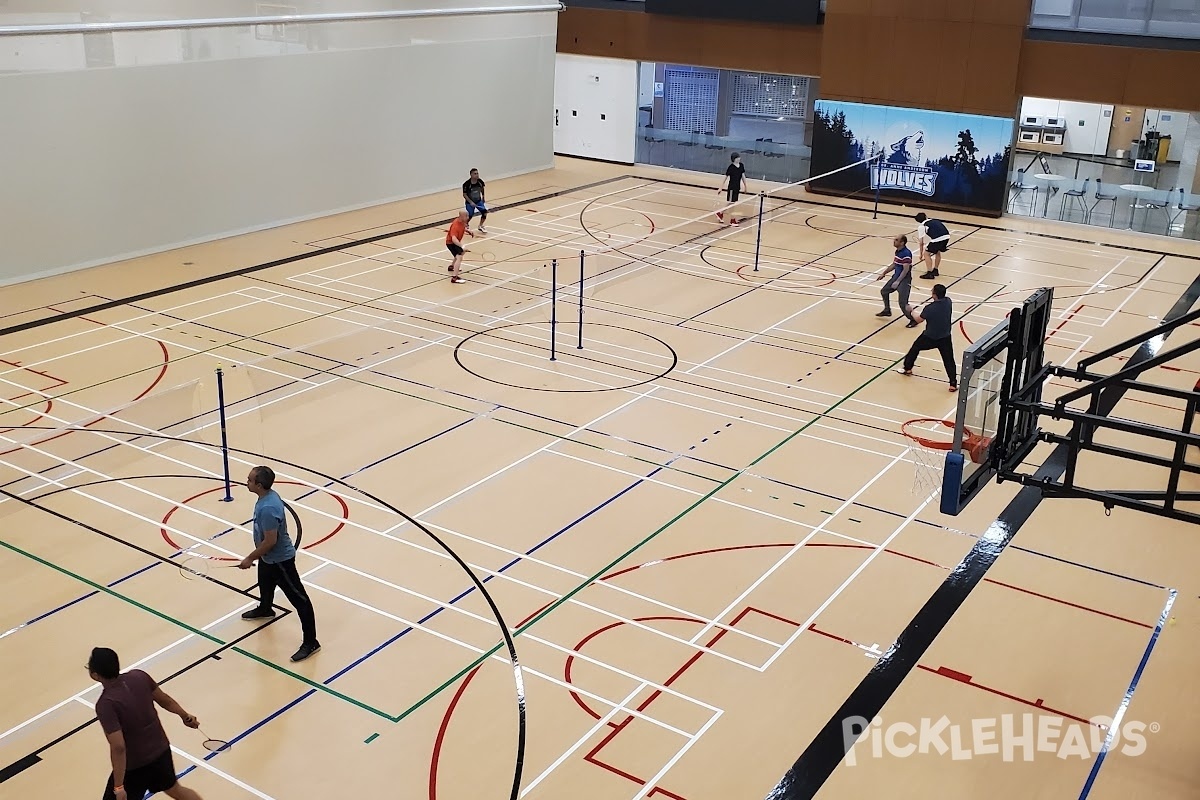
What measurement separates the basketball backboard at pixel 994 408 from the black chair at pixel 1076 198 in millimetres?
19563

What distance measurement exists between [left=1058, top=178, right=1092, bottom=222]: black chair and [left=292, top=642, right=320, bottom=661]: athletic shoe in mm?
22872

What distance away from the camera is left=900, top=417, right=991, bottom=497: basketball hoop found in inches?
340

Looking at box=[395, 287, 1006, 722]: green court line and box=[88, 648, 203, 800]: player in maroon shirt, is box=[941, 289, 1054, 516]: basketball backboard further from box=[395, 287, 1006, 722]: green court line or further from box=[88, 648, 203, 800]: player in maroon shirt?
box=[88, 648, 203, 800]: player in maroon shirt

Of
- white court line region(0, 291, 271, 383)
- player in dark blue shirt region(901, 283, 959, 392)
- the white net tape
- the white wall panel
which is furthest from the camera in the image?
the white wall panel

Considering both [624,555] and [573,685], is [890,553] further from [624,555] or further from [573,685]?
[573,685]

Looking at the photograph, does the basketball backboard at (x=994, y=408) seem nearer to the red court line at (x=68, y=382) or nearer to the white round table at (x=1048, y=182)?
the red court line at (x=68, y=382)

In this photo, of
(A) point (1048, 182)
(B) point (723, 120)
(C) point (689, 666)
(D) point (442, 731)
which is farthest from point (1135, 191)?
(D) point (442, 731)

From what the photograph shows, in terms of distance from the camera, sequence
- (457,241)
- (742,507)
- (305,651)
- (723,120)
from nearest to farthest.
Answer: (305,651) → (742,507) → (457,241) → (723,120)

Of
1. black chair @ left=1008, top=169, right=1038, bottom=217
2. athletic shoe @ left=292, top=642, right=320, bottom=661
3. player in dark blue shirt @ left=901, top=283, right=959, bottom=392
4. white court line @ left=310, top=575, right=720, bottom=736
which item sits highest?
black chair @ left=1008, top=169, right=1038, bottom=217

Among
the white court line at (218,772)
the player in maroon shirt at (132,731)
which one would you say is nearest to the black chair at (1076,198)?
the white court line at (218,772)

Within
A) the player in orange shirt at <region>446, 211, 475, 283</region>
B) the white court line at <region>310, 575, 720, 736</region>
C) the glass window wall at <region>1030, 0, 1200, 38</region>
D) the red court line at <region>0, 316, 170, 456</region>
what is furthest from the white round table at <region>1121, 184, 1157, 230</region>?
the white court line at <region>310, 575, 720, 736</region>

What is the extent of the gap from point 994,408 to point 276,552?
18.7 feet

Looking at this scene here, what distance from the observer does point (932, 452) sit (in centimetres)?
1387

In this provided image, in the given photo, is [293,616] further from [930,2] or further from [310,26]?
[930,2]
